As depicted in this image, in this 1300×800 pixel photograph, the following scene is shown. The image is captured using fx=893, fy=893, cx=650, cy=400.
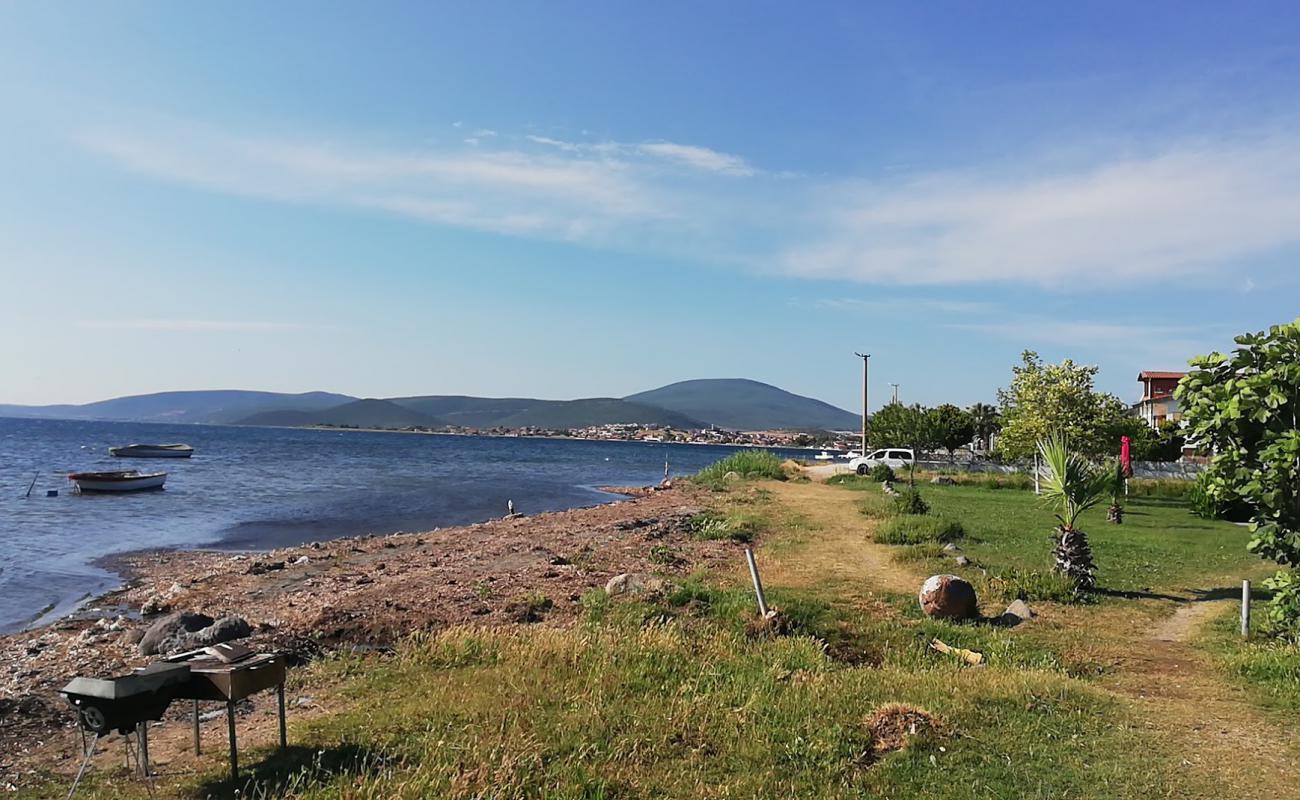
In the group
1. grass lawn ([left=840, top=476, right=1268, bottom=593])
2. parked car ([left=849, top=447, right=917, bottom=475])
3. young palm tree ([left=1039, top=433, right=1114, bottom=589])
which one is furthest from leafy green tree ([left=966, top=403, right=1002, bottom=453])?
young palm tree ([left=1039, top=433, right=1114, bottom=589])

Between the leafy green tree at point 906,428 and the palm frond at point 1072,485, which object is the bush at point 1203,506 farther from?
the leafy green tree at point 906,428

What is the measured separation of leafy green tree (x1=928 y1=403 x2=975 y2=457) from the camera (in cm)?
6165

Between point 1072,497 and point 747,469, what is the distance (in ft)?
112

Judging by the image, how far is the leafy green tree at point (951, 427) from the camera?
61.6 meters

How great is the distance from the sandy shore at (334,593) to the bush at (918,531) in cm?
407

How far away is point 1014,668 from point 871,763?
3.93 m

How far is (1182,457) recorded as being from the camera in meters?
53.5

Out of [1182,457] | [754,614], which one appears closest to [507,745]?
[754,614]

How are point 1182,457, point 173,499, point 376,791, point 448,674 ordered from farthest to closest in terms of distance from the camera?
point 1182,457, point 173,499, point 448,674, point 376,791

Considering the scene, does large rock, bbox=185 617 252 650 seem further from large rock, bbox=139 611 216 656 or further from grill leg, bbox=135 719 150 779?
grill leg, bbox=135 719 150 779

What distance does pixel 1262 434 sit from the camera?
11.6 meters

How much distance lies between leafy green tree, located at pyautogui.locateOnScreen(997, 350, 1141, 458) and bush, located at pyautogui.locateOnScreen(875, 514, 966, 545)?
12.9 metres

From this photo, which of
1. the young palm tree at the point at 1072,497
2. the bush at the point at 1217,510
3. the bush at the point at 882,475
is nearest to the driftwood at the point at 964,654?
the young palm tree at the point at 1072,497

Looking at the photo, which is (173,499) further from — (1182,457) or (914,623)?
(1182,457)
